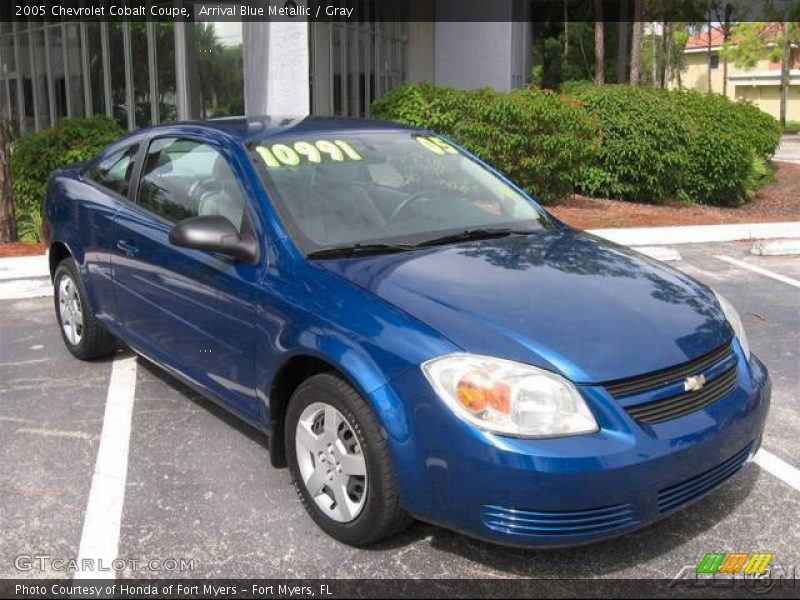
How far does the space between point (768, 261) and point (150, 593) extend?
24.6 feet

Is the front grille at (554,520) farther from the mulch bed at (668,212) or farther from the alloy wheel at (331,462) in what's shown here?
the mulch bed at (668,212)

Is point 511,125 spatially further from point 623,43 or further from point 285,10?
point 623,43

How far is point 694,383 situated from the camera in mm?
2904

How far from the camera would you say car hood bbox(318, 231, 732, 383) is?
9.20ft

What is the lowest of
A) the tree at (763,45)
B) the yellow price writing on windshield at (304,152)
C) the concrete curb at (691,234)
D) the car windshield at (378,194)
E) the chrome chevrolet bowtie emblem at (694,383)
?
the concrete curb at (691,234)

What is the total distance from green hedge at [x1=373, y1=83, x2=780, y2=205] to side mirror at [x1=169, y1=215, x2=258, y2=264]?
25.7 ft

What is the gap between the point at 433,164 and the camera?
4.25 m

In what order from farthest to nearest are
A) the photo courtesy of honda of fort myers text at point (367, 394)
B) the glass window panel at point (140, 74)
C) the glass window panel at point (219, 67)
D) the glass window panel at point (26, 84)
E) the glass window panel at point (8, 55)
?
1. the glass window panel at point (8, 55)
2. the glass window panel at point (26, 84)
3. the glass window panel at point (140, 74)
4. the glass window panel at point (219, 67)
5. the photo courtesy of honda of fort myers text at point (367, 394)

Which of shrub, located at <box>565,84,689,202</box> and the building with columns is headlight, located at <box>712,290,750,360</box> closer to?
the building with columns

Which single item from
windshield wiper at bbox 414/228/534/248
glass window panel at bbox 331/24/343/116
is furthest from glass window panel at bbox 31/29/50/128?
windshield wiper at bbox 414/228/534/248

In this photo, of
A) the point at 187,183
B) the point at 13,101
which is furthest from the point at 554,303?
the point at 13,101

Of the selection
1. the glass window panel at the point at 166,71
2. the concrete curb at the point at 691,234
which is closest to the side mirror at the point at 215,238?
the concrete curb at the point at 691,234

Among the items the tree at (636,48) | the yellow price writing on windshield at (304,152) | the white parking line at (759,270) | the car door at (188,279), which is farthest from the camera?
the tree at (636,48)

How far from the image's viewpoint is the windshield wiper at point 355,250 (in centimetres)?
339
